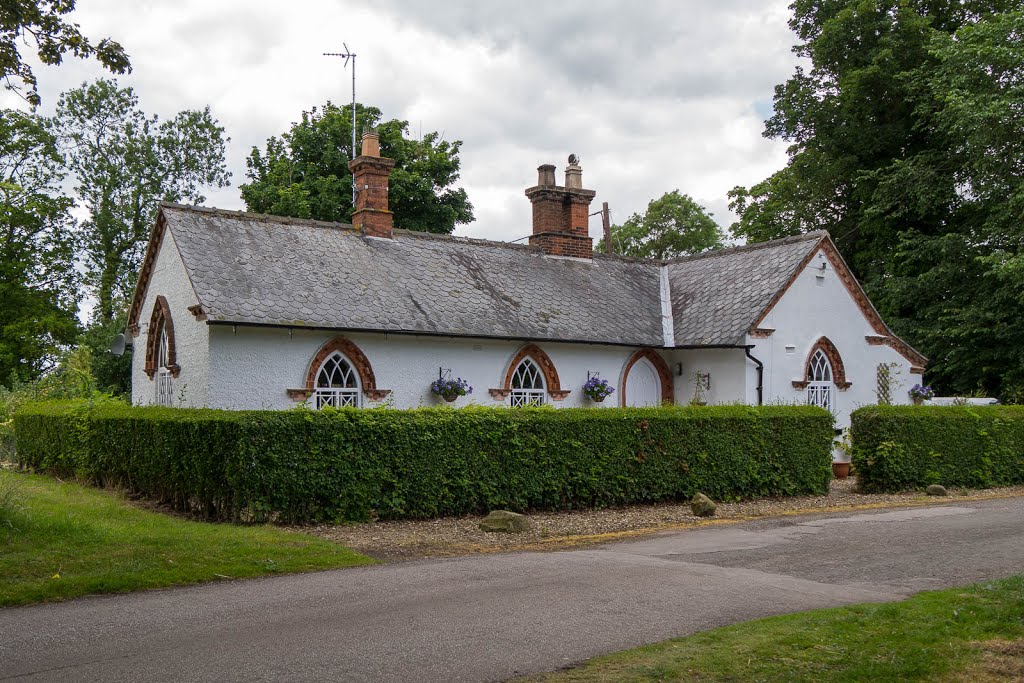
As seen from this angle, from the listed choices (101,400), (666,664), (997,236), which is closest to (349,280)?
(101,400)

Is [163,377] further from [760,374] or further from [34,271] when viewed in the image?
[34,271]

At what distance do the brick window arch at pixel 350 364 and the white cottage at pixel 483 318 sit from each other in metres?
0.03

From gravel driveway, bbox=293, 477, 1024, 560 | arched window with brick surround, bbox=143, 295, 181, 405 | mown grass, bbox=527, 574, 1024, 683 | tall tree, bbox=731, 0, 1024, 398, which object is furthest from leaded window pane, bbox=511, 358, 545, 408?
tall tree, bbox=731, 0, 1024, 398

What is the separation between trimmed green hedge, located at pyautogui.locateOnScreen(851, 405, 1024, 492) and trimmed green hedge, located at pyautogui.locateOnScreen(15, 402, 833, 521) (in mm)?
1184

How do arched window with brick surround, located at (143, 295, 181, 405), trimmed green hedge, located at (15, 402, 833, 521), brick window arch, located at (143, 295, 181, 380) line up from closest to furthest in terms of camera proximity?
trimmed green hedge, located at (15, 402, 833, 521), arched window with brick surround, located at (143, 295, 181, 405), brick window arch, located at (143, 295, 181, 380)

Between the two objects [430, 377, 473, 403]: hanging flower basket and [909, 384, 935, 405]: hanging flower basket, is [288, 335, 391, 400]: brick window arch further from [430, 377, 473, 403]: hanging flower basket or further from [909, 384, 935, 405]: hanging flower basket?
[909, 384, 935, 405]: hanging flower basket

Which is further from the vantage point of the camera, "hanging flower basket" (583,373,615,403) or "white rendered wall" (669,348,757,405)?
Result: "white rendered wall" (669,348,757,405)

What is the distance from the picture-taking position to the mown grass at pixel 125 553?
8.65m

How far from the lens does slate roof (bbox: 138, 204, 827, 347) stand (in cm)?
1778

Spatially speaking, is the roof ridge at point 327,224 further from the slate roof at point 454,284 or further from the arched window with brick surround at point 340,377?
the arched window with brick surround at point 340,377

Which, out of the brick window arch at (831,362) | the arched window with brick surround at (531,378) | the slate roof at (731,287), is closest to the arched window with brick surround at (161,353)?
the arched window with brick surround at (531,378)

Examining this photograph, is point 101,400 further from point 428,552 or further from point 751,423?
point 751,423

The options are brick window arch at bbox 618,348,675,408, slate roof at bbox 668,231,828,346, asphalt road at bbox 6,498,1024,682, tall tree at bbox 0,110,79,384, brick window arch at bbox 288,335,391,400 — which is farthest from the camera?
tall tree at bbox 0,110,79,384

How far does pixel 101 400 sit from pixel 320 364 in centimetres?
435
